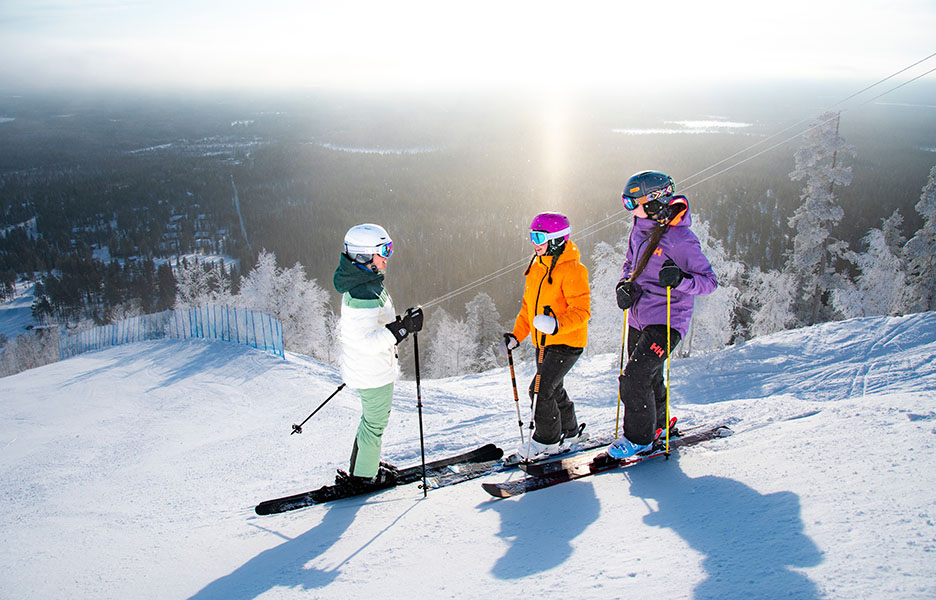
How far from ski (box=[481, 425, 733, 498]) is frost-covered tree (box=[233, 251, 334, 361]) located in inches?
1184

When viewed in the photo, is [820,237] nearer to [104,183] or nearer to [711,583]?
[711,583]

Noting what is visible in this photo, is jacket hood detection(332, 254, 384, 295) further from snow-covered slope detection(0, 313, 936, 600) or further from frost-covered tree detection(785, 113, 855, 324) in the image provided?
frost-covered tree detection(785, 113, 855, 324)

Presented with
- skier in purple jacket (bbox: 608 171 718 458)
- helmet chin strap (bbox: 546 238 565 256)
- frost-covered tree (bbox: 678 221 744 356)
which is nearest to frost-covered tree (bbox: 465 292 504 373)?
frost-covered tree (bbox: 678 221 744 356)

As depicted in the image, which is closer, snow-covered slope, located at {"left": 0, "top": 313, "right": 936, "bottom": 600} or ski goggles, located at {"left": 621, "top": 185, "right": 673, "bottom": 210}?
snow-covered slope, located at {"left": 0, "top": 313, "right": 936, "bottom": 600}

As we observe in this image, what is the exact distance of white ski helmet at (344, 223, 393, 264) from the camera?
3873 millimetres

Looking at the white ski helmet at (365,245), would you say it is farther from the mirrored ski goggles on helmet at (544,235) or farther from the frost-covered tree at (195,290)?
the frost-covered tree at (195,290)

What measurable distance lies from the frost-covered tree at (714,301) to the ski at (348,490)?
13.5 meters

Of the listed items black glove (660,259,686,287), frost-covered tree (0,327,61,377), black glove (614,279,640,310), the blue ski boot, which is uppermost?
black glove (660,259,686,287)

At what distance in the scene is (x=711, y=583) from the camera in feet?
7.62

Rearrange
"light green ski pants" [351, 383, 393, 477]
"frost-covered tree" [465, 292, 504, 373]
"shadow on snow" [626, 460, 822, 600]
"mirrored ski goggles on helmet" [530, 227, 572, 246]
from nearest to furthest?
1. "shadow on snow" [626, 460, 822, 600]
2. "mirrored ski goggles on helmet" [530, 227, 572, 246]
3. "light green ski pants" [351, 383, 393, 477]
4. "frost-covered tree" [465, 292, 504, 373]

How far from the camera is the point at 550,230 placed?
4.06 metres

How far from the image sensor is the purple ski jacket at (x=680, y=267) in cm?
386

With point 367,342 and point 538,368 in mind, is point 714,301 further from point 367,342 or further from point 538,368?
point 367,342

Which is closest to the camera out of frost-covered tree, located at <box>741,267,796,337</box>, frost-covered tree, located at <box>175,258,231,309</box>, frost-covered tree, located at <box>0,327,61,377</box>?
frost-covered tree, located at <box>741,267,796,337</box>
